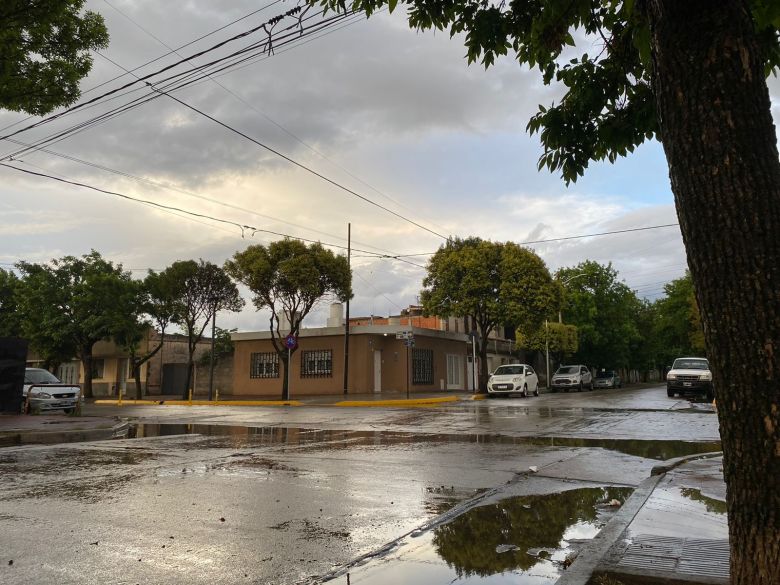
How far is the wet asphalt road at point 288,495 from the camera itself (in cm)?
436

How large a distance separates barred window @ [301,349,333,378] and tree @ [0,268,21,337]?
68.0 ft

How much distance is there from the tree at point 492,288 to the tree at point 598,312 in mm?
20002

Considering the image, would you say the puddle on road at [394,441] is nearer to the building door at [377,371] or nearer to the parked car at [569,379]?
the building door at [377,371]

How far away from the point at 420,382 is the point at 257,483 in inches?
1101

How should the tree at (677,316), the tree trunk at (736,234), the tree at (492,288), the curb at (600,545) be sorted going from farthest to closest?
1. the tree at (677,316)
2. the tree at (492,288)
3. the curb at (600,545)
4. the tree trunk at (736,234)

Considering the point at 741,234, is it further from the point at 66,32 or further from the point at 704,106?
the point at 66,32

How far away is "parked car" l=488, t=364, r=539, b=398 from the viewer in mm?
29188

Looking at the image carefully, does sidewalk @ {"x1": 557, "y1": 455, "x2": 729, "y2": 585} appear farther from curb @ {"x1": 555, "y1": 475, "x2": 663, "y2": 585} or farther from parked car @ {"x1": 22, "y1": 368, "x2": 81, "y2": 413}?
parked car @ {"x1": 22, "y1": 368, "x2": 81, "y2": 413}

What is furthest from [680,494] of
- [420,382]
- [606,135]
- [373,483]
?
[420,382]

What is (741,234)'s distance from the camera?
2.40 metres

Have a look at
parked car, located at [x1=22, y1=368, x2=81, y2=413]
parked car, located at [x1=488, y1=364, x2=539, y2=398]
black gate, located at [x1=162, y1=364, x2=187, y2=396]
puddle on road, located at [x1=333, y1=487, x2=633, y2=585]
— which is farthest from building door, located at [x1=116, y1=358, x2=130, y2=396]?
puddle on road, located at [x1=333, y1=487, x2=633, y2=585]

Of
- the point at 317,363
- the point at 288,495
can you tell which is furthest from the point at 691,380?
the point at 288,495

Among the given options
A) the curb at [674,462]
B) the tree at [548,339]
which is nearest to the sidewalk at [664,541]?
the curb at [674,462]

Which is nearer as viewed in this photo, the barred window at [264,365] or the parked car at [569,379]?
the barred window at [264,365]
